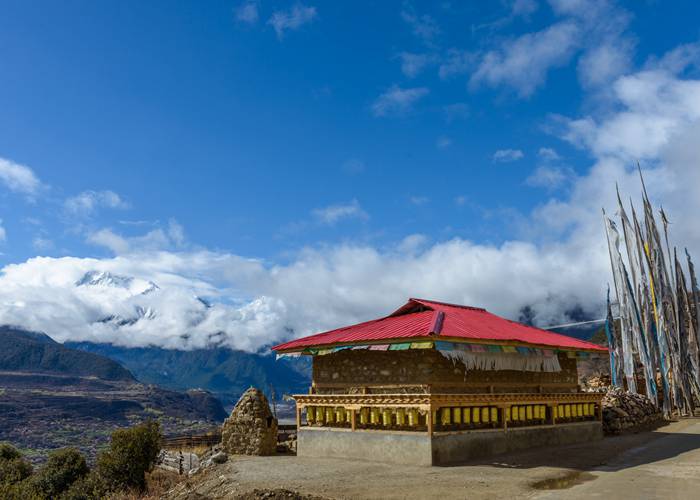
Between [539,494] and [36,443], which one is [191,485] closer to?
[539,494]

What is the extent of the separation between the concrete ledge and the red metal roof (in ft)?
8.90

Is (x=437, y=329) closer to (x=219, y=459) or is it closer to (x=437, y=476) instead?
(x=437, y=476)

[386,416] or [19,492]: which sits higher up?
[386,416]

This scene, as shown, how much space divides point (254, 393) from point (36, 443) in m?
114

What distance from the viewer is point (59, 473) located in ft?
82.5

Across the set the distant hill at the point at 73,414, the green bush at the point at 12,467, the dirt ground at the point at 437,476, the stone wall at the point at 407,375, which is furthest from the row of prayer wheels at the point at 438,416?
the distant hill at the point at 73,414

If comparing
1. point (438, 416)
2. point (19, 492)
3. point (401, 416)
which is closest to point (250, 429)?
point (401, 416)

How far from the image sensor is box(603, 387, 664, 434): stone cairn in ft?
83.1

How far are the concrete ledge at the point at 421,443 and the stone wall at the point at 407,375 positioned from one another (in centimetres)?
143

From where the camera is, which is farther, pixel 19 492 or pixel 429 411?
pixel 19 492

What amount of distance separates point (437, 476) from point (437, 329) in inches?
159

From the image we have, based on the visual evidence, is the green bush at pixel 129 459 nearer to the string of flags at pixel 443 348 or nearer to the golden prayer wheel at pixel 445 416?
the string of flags at pixel 443 348

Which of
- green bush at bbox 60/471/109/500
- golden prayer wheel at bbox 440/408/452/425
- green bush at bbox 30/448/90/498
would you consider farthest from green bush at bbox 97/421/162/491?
golden prayer wheel at bbox 440/408/452/425

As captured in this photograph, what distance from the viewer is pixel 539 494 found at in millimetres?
12406
